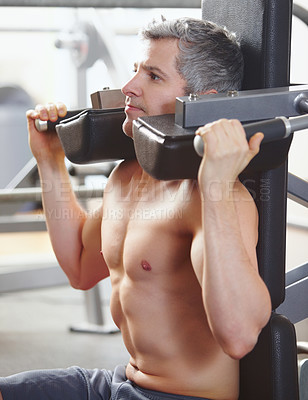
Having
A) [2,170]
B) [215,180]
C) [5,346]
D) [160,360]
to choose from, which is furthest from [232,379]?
[2,170]

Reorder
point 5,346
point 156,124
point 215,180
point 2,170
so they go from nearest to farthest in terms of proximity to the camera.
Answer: point 215,180
point 156,124
point 5,346
point 2,170

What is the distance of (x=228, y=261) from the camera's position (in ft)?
3.01

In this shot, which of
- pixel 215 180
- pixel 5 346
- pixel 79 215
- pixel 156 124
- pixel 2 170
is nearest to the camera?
pixel 215 180

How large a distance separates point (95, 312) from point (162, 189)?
61.2 inches

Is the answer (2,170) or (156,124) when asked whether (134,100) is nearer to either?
(156,124)

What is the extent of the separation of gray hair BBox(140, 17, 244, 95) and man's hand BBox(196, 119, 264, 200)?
289mm

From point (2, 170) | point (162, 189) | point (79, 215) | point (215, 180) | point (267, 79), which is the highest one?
point (267, 79)

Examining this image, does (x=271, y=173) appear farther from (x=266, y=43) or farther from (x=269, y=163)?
(x=266, y=43)

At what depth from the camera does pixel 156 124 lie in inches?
40.1

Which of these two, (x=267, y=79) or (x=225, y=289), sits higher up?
(x=267, y=79)

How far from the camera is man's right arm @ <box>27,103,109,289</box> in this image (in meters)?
1.45

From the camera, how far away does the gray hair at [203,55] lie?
1.14 metres

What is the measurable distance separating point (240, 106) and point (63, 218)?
60 centimetres

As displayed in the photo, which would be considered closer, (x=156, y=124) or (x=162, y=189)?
(x=156, y=124)
